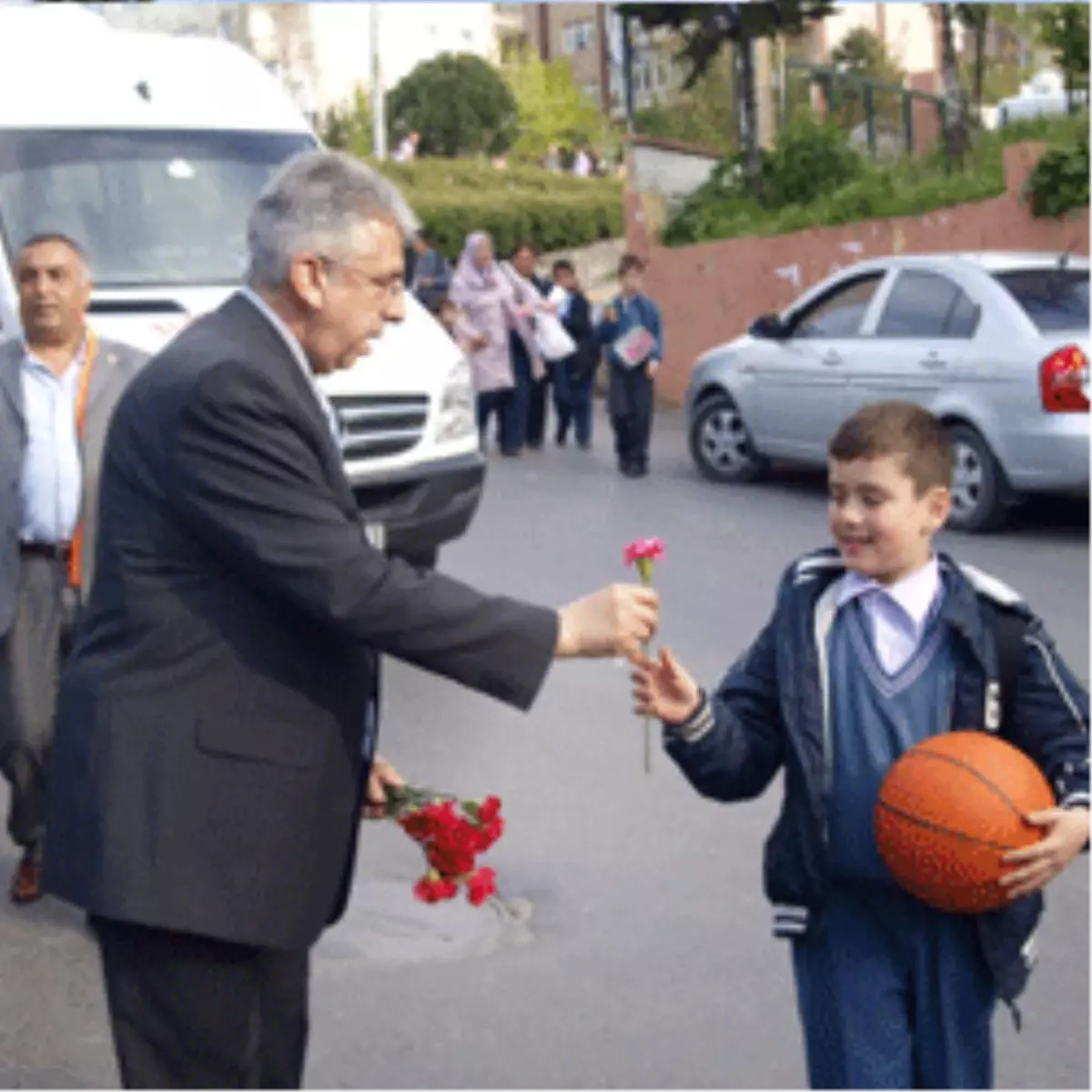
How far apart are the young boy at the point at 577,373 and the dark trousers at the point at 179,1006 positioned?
619 inches

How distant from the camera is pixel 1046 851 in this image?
3496 millimetres

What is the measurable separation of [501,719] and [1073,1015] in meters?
3.71

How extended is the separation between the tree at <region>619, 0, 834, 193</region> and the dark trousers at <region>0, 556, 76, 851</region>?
64.1 ft

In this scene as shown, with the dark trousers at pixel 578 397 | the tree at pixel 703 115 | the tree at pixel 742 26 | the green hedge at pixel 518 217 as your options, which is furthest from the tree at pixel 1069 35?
the tree at pixel 703 115

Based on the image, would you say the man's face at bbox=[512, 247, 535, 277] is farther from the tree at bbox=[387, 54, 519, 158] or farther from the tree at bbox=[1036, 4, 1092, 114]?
the tree at bbox=[387, 54, 519, 158]

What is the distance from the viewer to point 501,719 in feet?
28.7

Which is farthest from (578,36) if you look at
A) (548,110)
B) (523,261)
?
(523,261)

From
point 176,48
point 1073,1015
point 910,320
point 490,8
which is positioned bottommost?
point 1073,1015

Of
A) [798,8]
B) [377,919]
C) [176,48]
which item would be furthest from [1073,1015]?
[798,8]

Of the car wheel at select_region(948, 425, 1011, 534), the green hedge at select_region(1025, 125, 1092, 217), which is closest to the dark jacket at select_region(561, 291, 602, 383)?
the green hedge at select_region(1025, 125, 1092, 217)

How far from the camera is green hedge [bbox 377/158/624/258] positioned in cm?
3916

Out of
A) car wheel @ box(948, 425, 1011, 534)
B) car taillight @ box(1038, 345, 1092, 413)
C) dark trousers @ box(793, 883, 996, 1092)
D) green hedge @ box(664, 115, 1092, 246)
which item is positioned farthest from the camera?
green hedge @ box(664, 115, 1092, 246)

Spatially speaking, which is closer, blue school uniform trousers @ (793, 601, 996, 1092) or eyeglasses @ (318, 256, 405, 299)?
eyeglasses @ (318, 256, 405, 299)

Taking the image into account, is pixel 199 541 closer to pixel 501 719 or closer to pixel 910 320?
pixel 501 719
